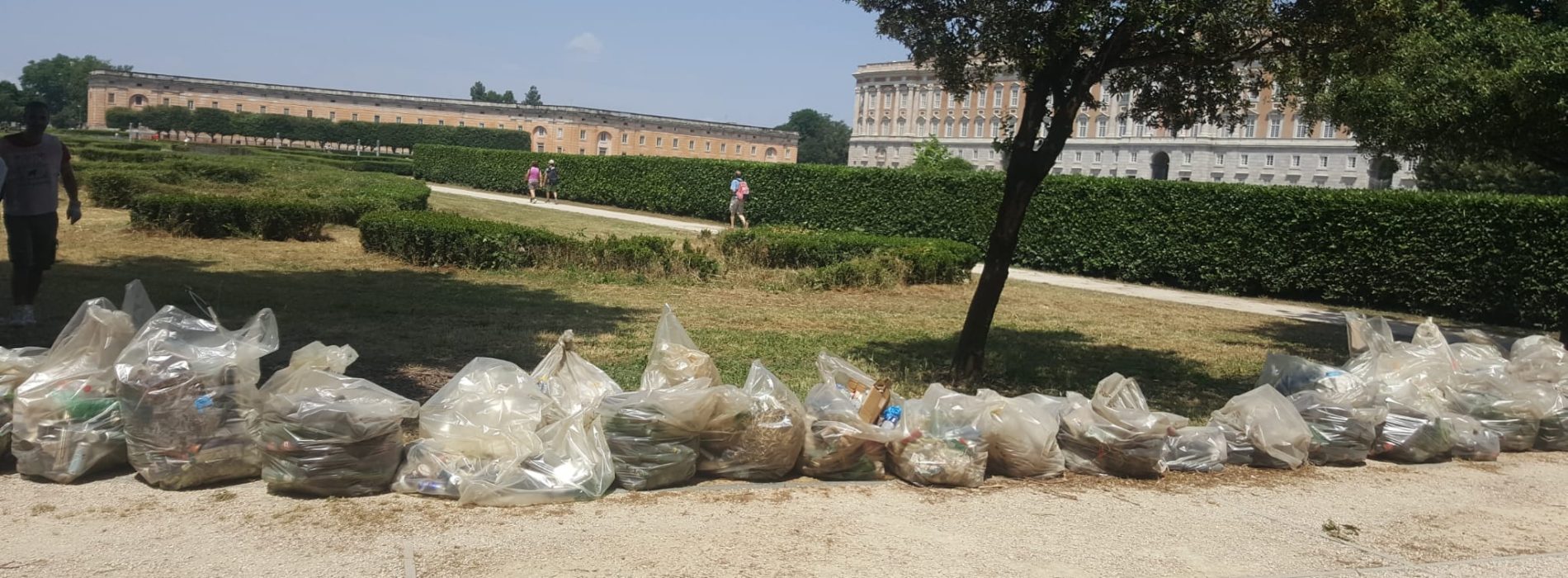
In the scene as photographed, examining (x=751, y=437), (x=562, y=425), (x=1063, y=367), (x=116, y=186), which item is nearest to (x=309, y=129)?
(x=116, y=186)

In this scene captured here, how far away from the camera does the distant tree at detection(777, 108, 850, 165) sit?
459 ft

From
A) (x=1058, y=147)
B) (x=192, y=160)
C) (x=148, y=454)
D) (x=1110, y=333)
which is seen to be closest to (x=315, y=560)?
(x=148, y=454)

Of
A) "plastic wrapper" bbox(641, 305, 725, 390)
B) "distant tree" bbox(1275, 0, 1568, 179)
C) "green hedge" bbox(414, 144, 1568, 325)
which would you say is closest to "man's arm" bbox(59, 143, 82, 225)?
"plastic wrapper" bbox(641, 305, 725, 390)

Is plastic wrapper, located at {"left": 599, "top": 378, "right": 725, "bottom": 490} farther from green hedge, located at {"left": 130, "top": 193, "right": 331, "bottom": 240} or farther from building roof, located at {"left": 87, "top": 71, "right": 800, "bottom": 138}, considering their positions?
building roof, located at {"left": 87, "top": 71, "right": 800, "bottom": 138}

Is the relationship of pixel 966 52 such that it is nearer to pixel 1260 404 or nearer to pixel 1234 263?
pixel 1260 404

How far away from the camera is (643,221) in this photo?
3009 centimetres

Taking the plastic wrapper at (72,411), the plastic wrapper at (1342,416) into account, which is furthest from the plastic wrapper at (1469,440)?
the plastic wrapper at (72,411)

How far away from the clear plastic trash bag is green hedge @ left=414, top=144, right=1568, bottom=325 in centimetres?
1209

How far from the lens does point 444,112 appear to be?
9888 cm

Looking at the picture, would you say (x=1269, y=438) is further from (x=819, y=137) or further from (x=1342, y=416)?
(x=819, y=137)

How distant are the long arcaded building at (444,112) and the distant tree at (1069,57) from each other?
85.0 metres

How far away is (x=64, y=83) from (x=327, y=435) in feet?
448

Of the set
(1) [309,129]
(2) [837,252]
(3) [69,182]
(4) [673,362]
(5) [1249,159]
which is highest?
(5) [1249,159]

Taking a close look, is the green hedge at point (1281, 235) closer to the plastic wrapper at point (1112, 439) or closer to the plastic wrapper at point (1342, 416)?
the plastic wrapper at point (1342, 416)
